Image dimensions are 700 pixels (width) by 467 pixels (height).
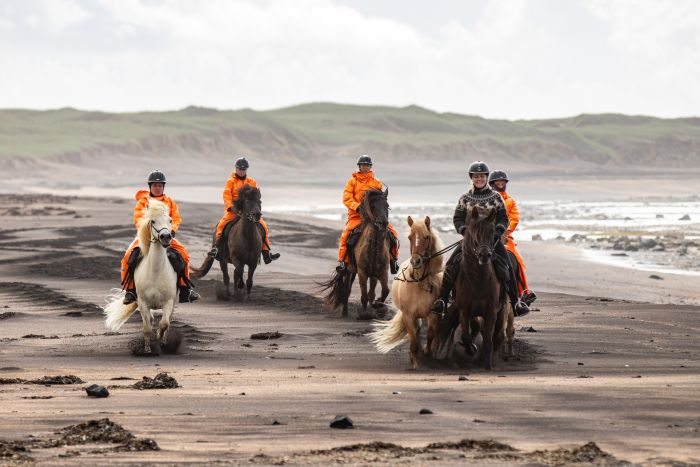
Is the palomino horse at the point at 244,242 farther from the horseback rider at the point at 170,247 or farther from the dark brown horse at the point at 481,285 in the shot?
the dark brown horse at the point at 481,285

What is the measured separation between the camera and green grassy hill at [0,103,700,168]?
114m

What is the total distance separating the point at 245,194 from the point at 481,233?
796cm

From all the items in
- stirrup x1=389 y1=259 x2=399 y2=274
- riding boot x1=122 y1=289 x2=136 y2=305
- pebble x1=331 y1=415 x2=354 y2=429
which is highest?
stirrup x1=389 y1=259 x2=399 y2=274

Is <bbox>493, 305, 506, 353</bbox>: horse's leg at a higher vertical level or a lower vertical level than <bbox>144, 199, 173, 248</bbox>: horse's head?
lower

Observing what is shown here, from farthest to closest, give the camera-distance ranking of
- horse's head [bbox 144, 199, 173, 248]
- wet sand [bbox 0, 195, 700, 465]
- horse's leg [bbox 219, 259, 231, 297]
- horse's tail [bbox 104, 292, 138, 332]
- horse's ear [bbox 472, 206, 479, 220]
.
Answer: horse's leg [bbox 219, 259, 231, 297], horse's tail [bbox 104, 292, 138, 332], horse's head [bbox 144, 199, 173, 248], horse's ear [bbox 472, 206, 479, 220], wet sand [bbox 0, 195, 700, 465]

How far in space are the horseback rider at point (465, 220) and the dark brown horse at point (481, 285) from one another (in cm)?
12

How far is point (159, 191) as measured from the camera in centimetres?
1487

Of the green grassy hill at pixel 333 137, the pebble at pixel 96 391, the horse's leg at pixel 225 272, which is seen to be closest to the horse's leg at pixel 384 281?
the horse's leg at pixel 225 272

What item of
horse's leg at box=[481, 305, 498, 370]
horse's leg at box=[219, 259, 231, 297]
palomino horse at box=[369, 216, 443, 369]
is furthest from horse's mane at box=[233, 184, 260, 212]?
horse's leg at box=[481, 305, 498, 370]

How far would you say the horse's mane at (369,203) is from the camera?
16.3 m

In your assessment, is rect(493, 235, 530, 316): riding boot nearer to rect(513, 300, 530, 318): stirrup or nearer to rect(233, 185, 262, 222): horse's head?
rect(513, 300, 530, 318): stirrup

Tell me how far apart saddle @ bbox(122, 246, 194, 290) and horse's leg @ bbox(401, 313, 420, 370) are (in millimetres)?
2894

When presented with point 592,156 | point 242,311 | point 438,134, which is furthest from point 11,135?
point 242,311

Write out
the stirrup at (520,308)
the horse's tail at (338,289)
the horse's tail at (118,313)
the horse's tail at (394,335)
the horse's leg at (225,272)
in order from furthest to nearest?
the horse's leg at (225,272), the horse's tail at (338,289), the horse's tail at (118,313), the horse's tail at (394,335), the stirrup at (520,308)
